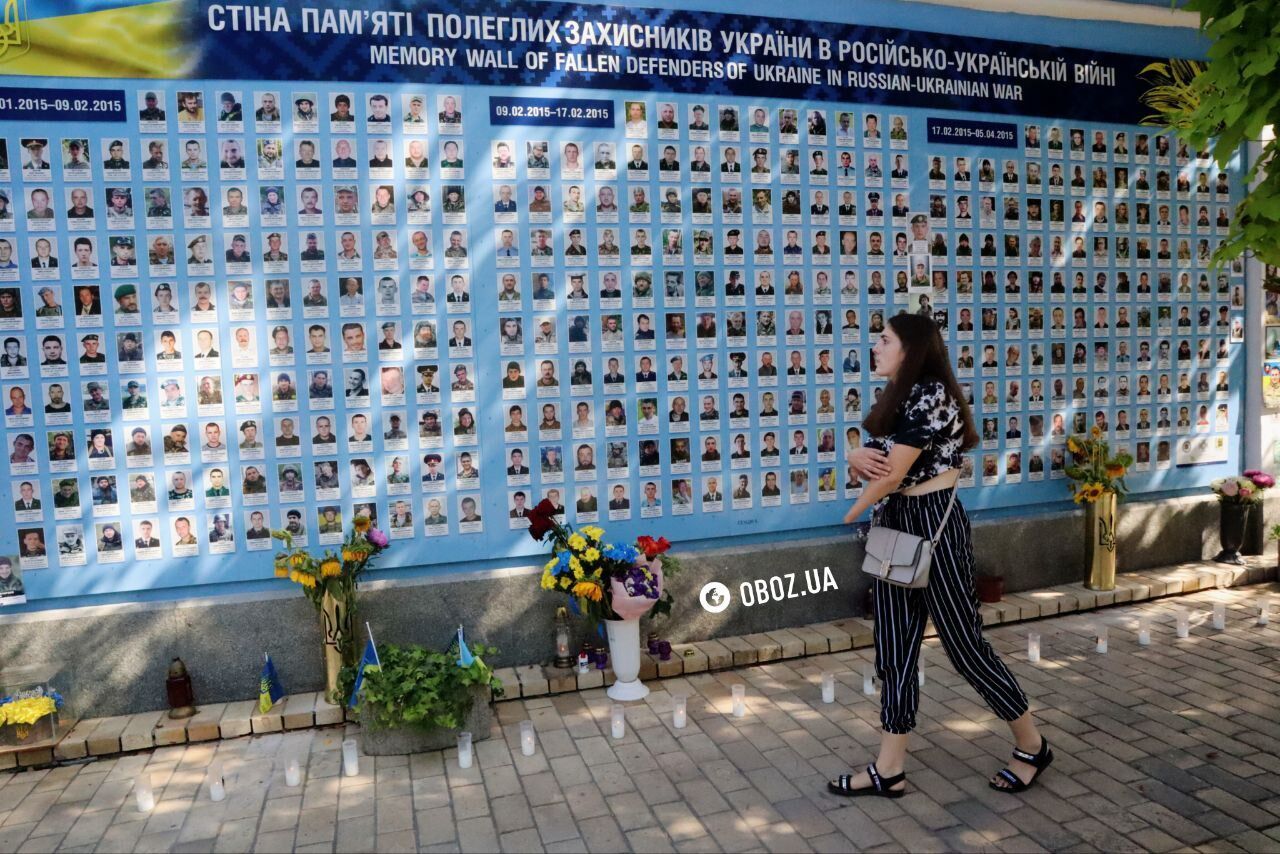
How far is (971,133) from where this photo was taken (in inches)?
263

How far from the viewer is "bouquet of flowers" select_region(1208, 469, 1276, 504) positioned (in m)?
7.40

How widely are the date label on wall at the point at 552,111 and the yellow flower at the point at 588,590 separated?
2760 mm

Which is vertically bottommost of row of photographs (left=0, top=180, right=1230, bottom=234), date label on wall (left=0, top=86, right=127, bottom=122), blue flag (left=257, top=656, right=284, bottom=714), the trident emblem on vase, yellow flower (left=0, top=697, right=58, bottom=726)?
blue flag (left=257, top=656, right=284, bottom=714)

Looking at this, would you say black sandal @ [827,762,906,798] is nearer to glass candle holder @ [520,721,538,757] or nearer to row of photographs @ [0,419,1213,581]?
glass candle holder @ [520,721,538,757]

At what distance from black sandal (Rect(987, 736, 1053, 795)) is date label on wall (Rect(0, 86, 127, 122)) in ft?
18.3

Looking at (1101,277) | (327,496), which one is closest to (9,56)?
(327,496)

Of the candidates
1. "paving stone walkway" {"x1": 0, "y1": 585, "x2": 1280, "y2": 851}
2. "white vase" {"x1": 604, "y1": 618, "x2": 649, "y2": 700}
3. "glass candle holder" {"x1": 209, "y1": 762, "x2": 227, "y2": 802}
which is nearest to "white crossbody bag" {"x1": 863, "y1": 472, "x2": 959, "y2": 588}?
"paving stone walkway" {"x1": 0, "y1": 585, "x2": 1280, "y2": 851}

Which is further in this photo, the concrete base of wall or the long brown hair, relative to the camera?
A: the concrete base of wall

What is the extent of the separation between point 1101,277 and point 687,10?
3.73 m

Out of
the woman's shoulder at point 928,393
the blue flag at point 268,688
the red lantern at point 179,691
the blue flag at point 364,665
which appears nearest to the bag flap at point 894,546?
the woman's shoulder at point 928,393

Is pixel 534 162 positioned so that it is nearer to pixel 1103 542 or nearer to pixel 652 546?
pixel 652 546

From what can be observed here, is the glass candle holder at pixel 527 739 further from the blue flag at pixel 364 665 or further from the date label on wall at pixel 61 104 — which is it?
the date label on wall at pixel 61 104

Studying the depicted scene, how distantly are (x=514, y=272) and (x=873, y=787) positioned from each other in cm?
347

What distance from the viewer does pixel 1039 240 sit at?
6938 millimetres
